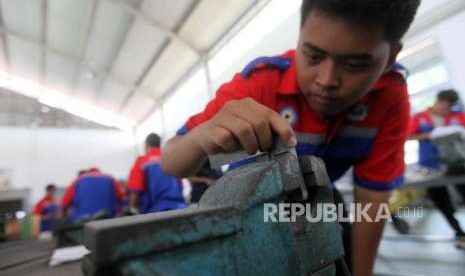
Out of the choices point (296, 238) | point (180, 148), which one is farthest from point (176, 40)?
point (296, 238)

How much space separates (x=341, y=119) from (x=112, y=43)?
5.83m

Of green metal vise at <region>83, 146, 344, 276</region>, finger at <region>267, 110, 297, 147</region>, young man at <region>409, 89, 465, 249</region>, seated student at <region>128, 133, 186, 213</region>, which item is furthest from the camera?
seated student at <region>128, 133, 186, 213</region>

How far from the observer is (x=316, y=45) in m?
0.58

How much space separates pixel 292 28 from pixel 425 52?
4.28 ft

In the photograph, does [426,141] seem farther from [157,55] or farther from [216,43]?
[157,55]

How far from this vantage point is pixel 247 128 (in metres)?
0.39

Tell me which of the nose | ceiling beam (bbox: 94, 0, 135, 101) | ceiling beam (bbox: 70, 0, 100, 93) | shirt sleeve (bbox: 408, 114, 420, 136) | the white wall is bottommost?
the nose

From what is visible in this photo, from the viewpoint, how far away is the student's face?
56cm

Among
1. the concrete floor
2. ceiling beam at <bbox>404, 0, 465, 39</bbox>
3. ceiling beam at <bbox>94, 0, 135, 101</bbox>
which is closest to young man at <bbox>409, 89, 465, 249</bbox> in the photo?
the concrete floor

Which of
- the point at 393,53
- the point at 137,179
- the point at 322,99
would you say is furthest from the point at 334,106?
the point at 137,179

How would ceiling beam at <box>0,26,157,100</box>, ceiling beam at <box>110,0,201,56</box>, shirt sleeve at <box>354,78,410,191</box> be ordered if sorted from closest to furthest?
shirt sleeve at <box>354,78,410,191</box>
ceiling beam at <box>110,0,201,56</box>
ceiling beam at <box>0,26,157,100</box>

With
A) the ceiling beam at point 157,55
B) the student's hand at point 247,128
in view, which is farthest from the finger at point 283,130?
the ceiling beam at point 157,55

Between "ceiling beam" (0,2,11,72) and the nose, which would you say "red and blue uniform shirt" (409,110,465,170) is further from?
"ceiling beam" (0,2,11,72)

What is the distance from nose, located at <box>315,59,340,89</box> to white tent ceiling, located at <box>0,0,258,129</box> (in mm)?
3622
